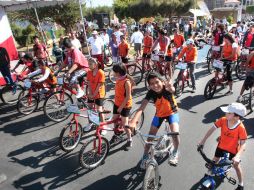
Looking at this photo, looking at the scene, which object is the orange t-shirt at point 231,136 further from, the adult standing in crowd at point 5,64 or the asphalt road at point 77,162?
the adult standing in crowd at point 5,64

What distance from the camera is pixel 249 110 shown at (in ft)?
23.8

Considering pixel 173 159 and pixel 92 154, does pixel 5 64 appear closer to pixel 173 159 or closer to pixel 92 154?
pixel 92 154

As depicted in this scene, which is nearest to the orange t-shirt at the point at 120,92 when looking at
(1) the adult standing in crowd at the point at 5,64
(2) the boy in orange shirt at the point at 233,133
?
(2) the boy in orange shirt at the point at 233,133

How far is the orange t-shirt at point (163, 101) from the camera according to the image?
4.52 metres

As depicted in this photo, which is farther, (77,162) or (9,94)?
(9,94)

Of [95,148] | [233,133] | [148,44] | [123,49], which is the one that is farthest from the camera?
[148,44]

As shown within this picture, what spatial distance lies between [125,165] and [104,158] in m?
0.46

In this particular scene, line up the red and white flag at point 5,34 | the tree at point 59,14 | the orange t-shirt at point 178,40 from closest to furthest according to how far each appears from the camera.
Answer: the red and white flag at point 5,34 → the orange t-shirt at point 178,40 → the tree at point 59,14

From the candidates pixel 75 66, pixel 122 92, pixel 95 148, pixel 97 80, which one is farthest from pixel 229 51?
pixel 95 148

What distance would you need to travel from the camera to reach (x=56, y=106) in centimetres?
730

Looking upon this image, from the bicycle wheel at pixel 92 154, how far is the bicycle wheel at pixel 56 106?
254 centimetres

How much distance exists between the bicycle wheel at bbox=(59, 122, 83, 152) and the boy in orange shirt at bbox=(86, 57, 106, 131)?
2.11ft

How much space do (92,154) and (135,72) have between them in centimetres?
631

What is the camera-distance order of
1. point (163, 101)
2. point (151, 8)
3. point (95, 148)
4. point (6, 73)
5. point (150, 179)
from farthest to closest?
point (151, 8) → point (6, 73) → point (95, 148) → point (163, 101) → point (150, 179)
